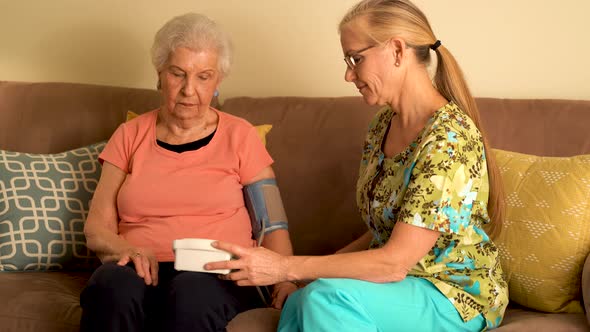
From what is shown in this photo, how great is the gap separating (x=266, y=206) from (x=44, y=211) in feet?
2.36

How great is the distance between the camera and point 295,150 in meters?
2.48

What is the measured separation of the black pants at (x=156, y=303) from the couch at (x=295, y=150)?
0.07m

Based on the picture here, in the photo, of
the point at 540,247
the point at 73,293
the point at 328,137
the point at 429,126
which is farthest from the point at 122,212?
the point at 540,247

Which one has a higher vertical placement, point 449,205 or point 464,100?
point 464,100

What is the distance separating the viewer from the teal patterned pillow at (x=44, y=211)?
2.37 m

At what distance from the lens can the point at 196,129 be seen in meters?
2.29

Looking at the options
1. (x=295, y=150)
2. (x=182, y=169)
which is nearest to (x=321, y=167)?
(x=295, y=150)

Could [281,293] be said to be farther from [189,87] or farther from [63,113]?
[63,113]

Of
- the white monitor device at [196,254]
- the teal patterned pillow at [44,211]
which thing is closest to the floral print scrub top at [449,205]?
the white monitor device at [196,254]

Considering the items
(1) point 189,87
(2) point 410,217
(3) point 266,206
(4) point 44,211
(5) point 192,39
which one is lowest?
(4) point 44,211

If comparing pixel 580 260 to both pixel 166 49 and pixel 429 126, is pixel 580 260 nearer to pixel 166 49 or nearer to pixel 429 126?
pixel 429 126

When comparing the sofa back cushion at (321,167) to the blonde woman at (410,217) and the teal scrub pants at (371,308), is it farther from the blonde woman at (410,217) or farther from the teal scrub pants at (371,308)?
the teal scrub pants at (371,308)

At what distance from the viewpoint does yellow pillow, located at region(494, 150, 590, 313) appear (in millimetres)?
1895

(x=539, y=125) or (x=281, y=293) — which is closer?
(x=281, y=293)
